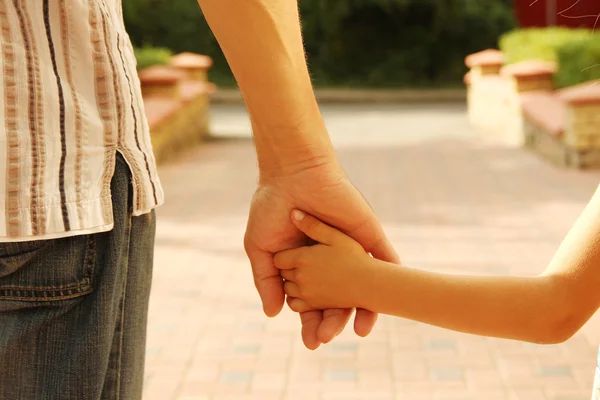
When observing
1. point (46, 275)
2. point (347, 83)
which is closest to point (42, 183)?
point (46, 275)

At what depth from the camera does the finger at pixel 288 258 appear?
1.71m

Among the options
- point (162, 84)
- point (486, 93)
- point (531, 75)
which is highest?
point (531, 75)

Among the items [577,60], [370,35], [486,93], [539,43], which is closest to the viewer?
[577,60]

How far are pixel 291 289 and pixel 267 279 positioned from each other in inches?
2.2

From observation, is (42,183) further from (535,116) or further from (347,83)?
(347,83)

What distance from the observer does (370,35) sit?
22.8m

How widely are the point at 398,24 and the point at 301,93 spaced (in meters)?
21.6

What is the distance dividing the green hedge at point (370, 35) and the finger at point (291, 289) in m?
20.1

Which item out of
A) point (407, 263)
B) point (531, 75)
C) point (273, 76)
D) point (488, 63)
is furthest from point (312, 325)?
point (488, 63)

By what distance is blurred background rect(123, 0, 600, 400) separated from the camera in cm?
366

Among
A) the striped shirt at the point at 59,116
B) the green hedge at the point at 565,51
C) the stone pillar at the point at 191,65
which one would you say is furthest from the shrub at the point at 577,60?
the striped shirt at the point at 59,116

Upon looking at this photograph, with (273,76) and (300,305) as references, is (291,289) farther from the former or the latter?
(273,76)

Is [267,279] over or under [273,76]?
under

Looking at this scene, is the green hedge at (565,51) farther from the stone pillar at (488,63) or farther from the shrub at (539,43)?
the stone pillar at (488,63)
